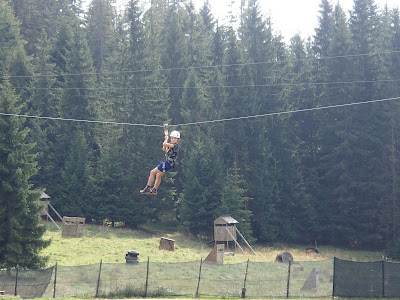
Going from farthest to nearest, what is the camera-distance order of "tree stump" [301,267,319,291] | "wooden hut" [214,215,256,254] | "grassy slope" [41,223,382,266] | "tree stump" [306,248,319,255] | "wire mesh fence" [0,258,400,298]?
1. "tree stump" [306,248,319,255]
2. "wooden hut" [214,215,256,254]
3. "grassy slope" [41,223,382,266]
4. "tree stump" [301,267,319,291]
5. "wire mesh fence" [0,258,400,298]

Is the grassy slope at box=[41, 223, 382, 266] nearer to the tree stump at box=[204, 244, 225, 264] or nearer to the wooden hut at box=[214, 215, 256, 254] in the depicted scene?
the wooden hut at box=[214, 215, 256, 254]

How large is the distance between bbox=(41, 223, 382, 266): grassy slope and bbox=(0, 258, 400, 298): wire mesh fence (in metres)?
8.48

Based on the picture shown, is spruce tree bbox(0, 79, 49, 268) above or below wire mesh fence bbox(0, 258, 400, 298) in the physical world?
above

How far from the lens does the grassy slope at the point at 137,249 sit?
107 feet

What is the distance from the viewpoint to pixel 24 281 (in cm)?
2050

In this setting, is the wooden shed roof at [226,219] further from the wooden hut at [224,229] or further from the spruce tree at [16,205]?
the spruce tree at [16,205]

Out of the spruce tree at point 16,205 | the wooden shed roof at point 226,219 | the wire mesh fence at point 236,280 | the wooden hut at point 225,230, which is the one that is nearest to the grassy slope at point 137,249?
the wooden hut at point 225,230

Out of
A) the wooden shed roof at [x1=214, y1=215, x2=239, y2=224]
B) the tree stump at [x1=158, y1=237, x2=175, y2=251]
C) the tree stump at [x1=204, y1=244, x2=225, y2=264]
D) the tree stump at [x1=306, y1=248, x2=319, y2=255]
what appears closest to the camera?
the tree stump at [x1=204, y1=244, x2=225, y2=264]

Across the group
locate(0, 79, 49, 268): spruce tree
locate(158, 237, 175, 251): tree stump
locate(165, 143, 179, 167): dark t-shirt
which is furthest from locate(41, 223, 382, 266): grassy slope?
locate(165, 143, 179, 167): dark t-shirt

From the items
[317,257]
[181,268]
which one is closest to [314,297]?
[181,268]

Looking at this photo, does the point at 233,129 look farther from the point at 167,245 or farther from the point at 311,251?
the point at 167,245

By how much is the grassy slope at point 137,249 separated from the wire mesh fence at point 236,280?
8478 mm

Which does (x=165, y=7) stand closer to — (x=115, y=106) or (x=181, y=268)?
(x=115, y=106)

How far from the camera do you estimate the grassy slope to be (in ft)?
107
